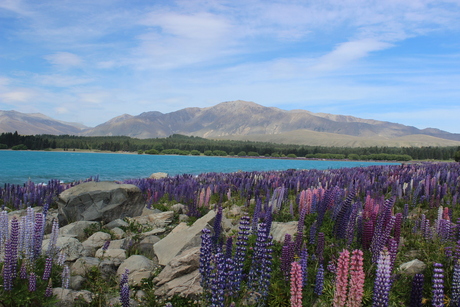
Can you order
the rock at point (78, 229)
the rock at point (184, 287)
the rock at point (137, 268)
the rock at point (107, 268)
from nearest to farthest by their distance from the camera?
the rock at point (184, 287), the rock at point (137, 268), the rock at point (107, 268), the rock at point (78, 229)

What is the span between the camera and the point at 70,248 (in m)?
7.41

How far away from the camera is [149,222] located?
36.9 feet

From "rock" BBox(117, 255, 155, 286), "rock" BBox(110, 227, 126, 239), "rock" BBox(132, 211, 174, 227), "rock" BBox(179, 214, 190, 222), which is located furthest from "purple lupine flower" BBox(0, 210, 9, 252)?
"rock" BBox(179, 214, 190, 222)

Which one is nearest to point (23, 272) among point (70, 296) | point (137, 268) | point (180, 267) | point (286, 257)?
point (70, 296)

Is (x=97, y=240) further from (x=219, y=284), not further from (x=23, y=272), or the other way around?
(x=219, y=284)

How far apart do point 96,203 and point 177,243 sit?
5.36 m

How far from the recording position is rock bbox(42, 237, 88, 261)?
23.5 ft

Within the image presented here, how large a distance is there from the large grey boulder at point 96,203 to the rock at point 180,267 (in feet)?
20.1

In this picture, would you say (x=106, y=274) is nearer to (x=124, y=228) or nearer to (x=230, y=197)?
(x=124, y=228)

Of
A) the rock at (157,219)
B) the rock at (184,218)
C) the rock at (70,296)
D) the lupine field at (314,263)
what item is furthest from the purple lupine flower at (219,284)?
the rock at (184,218)

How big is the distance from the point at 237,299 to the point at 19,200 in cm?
1442

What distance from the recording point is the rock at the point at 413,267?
558cm

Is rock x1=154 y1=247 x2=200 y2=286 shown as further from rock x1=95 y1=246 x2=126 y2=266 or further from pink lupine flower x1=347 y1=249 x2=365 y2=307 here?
pink lupine flower x1=347 y1=249 x2=365 y2=307

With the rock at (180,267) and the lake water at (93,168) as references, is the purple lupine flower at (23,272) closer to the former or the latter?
the rock at (180,267)
